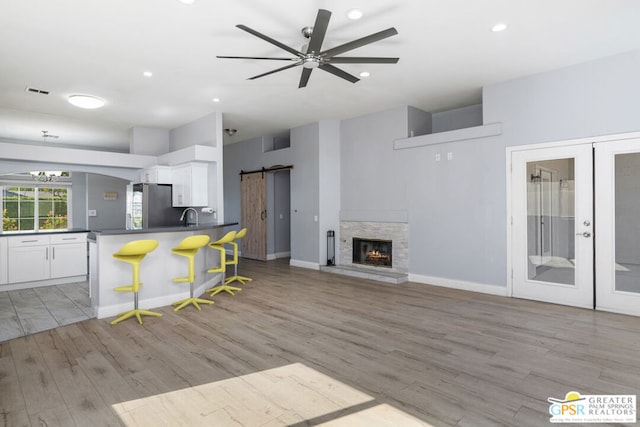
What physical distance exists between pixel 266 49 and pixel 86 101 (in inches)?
134

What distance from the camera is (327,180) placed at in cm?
745

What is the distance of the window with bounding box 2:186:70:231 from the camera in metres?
8.70

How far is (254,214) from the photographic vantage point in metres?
9.14

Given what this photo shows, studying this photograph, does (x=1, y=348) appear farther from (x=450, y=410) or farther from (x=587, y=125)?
(x=587, y=125)

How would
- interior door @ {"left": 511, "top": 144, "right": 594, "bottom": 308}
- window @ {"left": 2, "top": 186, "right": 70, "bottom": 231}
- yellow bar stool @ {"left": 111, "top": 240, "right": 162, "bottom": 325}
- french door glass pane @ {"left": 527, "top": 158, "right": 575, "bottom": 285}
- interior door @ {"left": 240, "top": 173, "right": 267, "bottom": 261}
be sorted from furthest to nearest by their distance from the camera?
interior door @ {"left": 240, "top": 173, "right": 267, "bottom": 261}, window @ {"left": 2, "top": 186, "right": 70, "bottom": 231}, french door glass pane @ {"left": 527, "top": 158, "right": 575, "bottom": 285}, interior door @ {"left": 511, "top": 144, "right": 594, "bottom": 308}, yellow bar stool @ {"left": 111, "top": 240, "right": 162, "bottom": 325}

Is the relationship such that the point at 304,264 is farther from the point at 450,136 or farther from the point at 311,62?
the point at 311,62

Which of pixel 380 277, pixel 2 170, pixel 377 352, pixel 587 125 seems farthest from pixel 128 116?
pixel 587 125

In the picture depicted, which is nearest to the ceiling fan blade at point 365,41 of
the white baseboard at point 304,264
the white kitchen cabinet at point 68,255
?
the white baseboard at point 304,264

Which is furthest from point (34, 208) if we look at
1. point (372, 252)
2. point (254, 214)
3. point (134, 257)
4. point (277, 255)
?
point (372, 252)

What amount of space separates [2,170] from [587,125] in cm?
917

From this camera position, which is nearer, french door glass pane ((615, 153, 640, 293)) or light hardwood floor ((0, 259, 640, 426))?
light hardwood floor ((0, 259, 640, 426))

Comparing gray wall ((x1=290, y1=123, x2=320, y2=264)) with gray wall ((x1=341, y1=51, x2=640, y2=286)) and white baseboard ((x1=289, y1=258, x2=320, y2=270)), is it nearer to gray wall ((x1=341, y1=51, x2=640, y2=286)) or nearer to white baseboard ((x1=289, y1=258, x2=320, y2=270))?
white baseboard ((x1=289, y1=258, x2=320, y2=270))

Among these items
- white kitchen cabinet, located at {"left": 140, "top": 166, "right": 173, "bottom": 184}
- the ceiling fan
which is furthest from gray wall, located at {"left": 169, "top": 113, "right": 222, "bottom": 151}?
the ceiling fan

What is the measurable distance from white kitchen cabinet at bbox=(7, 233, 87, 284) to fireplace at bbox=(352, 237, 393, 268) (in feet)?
17.0
